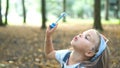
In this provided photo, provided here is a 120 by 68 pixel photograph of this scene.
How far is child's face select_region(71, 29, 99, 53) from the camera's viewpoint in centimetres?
328

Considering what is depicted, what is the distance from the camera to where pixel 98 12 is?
20.4 meters

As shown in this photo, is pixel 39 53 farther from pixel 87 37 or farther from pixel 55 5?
pixel 55 5

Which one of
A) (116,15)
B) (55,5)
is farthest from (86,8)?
(116,15)

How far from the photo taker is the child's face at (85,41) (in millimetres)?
3282

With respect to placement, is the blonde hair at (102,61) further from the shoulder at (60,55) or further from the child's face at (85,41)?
the shoulder at (60,55)

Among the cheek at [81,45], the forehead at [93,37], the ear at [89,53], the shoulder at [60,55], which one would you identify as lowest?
the shoulder at [60,55]

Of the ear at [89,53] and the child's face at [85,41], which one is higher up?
the child's face at [85,41]

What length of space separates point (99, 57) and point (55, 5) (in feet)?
223

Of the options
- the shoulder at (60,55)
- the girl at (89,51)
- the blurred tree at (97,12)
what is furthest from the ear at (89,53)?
the blurred tree at (97,12)

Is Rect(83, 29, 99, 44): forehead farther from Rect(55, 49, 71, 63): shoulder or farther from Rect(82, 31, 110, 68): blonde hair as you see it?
Rect(55, 49, 71, 63): shoulder

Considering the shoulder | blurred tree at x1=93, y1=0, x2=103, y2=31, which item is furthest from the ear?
blurred tree at x1=93, y1=0, x2=103, y2=31

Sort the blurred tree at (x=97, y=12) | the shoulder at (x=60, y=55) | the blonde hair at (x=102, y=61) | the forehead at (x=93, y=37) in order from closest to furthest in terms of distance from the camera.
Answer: the blonde hair at (x=102, y=61), the forehead at (x=93, y=37), the shoulder at (x=60, y=55), the blurred tree at (x=97, y=12)

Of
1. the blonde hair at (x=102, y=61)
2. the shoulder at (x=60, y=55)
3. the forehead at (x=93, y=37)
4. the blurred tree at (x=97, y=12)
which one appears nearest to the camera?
the blonde hair at (x=102, y=61)

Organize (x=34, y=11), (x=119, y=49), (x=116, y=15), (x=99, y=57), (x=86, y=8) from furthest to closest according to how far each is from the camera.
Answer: (x=34, y=11) → (x=86, y=8) → (x=116, y=15) → (x=119, y=49) → (x=99, y=57)
